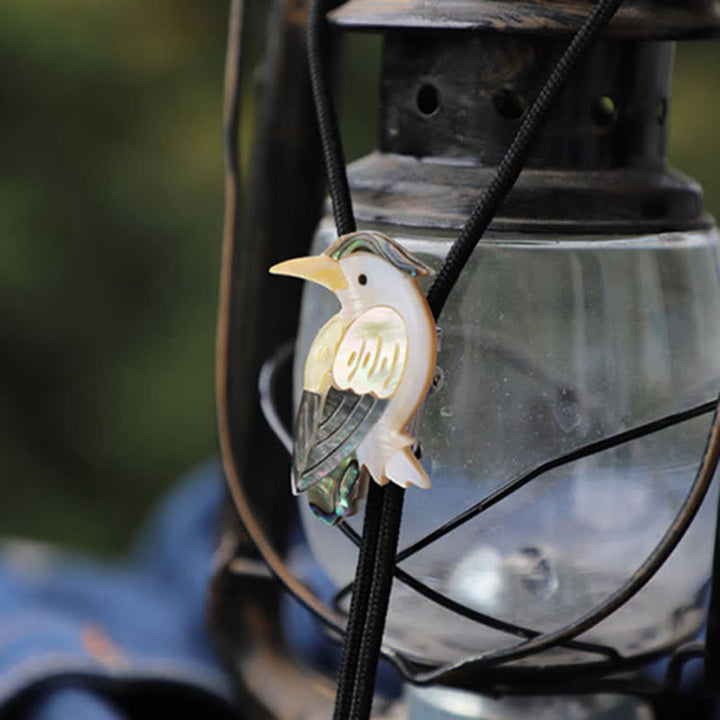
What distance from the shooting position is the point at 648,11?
450mm

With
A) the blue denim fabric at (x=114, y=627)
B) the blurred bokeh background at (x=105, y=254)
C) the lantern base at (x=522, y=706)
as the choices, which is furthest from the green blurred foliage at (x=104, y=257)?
the lantern base at (x=522, y=706)

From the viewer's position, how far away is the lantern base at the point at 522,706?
0.51 metres

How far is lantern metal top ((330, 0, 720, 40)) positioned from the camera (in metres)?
0.44

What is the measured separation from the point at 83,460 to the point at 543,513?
1.35 metres

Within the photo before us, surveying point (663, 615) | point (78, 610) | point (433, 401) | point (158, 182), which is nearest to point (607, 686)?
point (663, 615)

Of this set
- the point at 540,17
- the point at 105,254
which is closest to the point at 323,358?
the point at 540,17

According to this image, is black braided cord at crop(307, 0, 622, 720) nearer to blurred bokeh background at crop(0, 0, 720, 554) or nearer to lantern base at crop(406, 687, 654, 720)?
lantern base at crop(406, 687, 654, 720)

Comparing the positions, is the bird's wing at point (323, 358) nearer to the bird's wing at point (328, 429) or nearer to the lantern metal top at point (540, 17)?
the bird's wing at point (328, 429)

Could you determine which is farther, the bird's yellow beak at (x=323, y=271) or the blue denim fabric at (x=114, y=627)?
the blue denim fabric at (x=114, y=627)

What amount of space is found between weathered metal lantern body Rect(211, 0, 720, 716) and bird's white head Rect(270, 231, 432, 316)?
0.04 meters

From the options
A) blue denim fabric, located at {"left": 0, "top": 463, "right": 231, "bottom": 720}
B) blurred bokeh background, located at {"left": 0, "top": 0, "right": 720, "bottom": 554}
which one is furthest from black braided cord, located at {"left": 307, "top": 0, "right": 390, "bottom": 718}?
blurred bokeh background, located at {"left": 0, "top": 0, "right": 720, "bottom": 554}

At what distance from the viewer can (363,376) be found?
0.42 metres

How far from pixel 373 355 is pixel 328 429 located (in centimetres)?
3

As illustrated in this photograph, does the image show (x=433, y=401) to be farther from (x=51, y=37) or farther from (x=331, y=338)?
(x=51, y=37)
